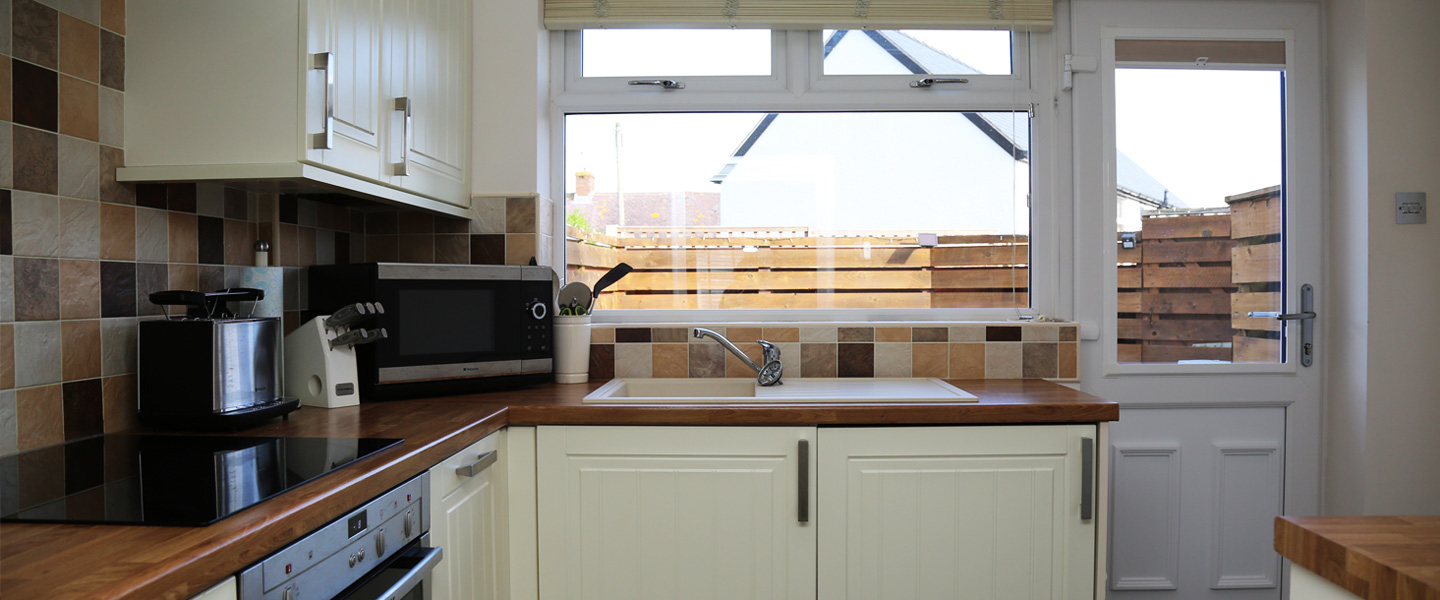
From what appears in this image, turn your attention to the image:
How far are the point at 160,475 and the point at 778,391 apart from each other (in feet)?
4.64

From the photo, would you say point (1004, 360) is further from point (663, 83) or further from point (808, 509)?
point (663, 83)

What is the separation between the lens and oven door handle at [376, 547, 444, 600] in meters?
1.11

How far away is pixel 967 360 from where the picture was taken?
2.30 meters

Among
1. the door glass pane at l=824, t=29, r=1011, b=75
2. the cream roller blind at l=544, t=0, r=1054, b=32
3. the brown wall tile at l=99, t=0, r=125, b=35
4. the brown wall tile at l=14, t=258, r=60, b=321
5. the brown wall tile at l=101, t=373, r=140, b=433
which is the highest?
the cream roller blind at l=544, t=0, r=1054, b=32

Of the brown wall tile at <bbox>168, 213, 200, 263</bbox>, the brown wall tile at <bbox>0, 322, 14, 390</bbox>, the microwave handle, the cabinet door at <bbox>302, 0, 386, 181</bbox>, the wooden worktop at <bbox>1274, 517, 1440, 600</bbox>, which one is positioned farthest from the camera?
the brown wall tile at <bbox>168, 213, 200, 263</bbox>

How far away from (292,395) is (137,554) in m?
1.09

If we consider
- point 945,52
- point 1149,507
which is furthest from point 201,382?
point 1149,507

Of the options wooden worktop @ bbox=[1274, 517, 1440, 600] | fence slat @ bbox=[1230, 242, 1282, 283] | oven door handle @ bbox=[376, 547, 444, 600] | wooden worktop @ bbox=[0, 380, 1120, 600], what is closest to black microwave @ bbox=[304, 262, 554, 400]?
wooden worktop @ bbox=[0, 380, 1120, 600]

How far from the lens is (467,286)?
1986 mm

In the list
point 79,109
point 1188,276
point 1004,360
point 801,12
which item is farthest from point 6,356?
point 1188,276

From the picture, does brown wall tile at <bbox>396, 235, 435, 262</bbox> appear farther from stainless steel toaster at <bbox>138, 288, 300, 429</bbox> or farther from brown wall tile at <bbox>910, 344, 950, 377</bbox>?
brown wall tile at <bbox>910, 344, 950, 377</bbox>

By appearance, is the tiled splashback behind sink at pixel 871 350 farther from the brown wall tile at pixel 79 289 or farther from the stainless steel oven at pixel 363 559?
the brown wall tile at pixel 79 289

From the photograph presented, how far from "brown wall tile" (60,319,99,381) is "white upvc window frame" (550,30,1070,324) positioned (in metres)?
1.29

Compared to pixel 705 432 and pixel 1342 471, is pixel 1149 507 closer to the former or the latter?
pixel 1342 471
